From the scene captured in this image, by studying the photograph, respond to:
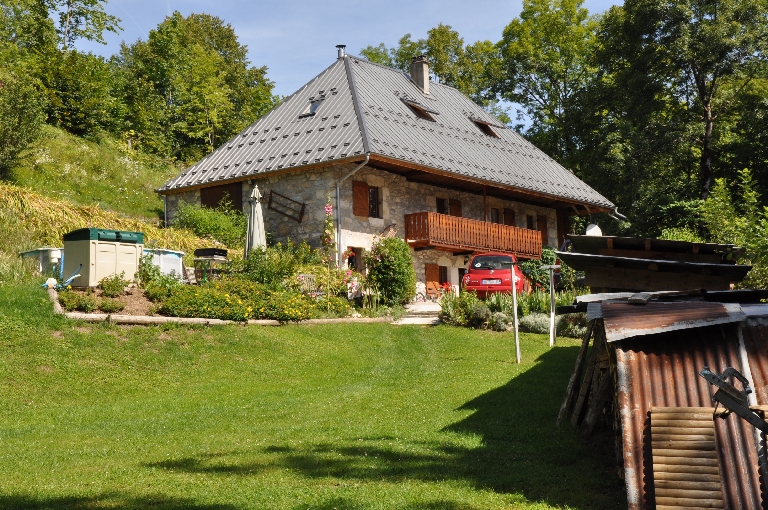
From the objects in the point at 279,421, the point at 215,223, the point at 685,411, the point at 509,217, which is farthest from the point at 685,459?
the point at 509,217

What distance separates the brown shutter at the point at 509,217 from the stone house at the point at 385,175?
38 mm

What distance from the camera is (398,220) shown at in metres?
27.3

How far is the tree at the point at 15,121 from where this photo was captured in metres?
24.8

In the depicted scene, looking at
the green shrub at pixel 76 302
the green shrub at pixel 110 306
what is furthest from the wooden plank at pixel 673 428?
the green shrub at pixel 76 302

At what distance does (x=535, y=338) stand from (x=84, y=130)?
72.0 feet

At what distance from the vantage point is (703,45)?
3466 cm

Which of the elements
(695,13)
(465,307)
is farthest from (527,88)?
(465,307)

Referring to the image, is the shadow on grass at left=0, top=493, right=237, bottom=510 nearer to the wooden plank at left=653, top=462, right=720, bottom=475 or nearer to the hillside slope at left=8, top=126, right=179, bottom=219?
the wooden plank at left=653, top=462, right=720, bottom=475

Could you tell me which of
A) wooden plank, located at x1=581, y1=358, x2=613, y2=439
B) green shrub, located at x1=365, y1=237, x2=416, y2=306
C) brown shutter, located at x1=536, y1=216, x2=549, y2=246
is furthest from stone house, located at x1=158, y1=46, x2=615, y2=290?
wooden plank, located at x1=581, y1=358, x2=613, y2=439

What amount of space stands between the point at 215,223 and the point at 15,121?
6.29 metres

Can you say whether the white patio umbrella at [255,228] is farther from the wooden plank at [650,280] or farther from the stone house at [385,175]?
the wooden plank at [650,280]

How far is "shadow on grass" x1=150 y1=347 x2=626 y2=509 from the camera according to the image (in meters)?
8.16

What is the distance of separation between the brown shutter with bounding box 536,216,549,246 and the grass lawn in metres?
15.5

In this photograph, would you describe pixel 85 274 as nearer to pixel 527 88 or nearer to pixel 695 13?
pixel 695 13
